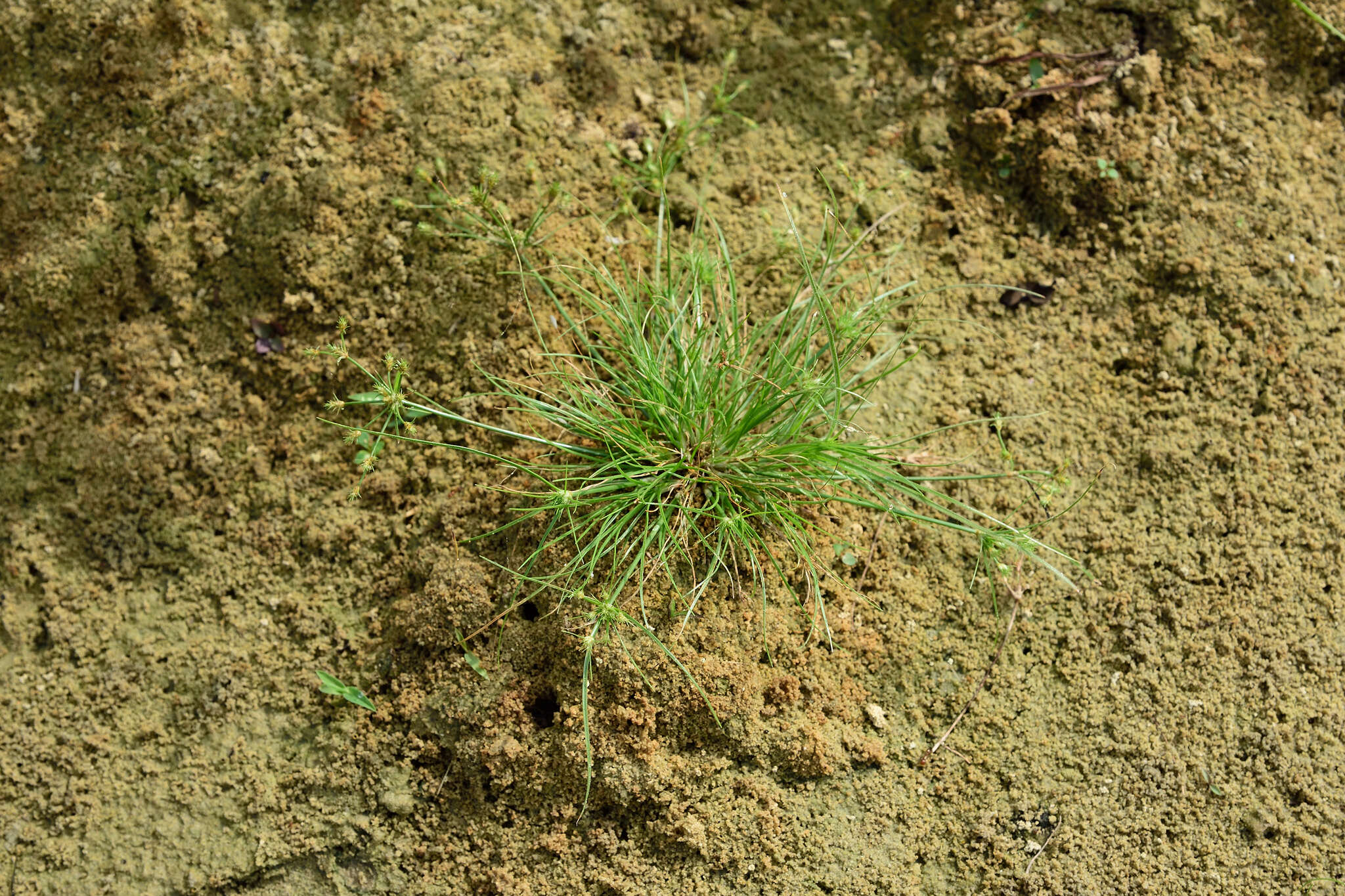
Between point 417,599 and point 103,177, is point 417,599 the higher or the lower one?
the lower one

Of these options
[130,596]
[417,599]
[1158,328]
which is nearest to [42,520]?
[130,596]

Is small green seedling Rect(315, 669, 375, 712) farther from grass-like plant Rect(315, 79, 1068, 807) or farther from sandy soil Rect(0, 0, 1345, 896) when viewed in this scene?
grass-like plant Rect(315, 79, 1068, 807)

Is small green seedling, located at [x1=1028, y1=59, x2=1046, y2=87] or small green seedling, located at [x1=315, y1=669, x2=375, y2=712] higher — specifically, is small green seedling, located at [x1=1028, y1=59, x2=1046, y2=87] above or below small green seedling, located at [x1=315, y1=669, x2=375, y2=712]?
above

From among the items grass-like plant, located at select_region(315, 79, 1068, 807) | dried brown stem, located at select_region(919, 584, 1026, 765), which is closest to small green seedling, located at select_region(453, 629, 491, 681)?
grass-like plant, located at select_region(315, 79, 1068, 807)

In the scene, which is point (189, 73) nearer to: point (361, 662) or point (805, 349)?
point (361, 662)

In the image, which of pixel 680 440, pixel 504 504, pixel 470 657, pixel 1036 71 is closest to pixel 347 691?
pixel 470 657

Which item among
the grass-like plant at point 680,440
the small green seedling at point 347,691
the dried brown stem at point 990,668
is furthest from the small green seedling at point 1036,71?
the small green seedling at point 347,691
